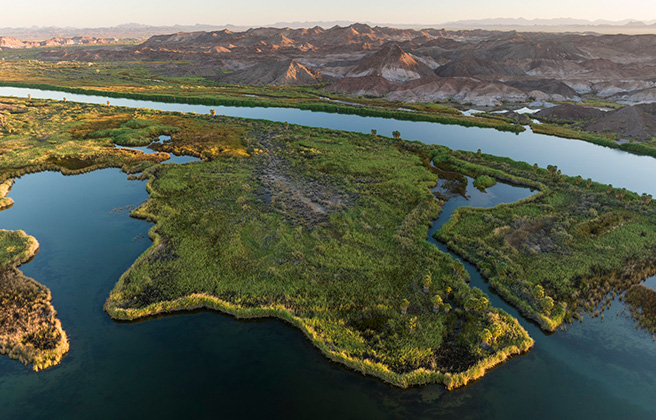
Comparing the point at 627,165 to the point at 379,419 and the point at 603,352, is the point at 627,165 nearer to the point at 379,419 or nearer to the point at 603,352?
the point at 603,352

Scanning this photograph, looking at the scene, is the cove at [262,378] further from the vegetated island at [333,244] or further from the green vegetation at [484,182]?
the green vegetation at [484,182]

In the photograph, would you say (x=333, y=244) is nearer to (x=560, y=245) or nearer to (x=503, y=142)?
(x=560, y=245)

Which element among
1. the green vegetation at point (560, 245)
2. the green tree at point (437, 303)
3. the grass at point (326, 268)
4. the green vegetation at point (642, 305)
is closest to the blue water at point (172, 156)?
the grass at point (326, 268)

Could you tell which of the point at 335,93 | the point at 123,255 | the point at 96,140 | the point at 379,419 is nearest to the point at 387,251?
the point at 379,419

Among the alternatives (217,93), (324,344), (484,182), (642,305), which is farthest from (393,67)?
(324,344)

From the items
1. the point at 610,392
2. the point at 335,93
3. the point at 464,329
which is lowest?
the point at 610,392
